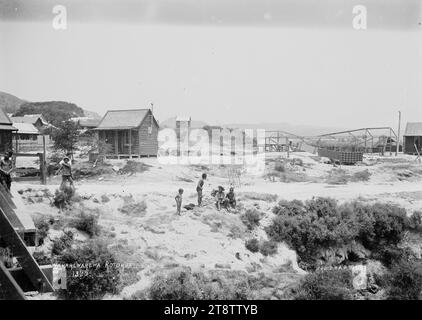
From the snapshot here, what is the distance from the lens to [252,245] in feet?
31.5

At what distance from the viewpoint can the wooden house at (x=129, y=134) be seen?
13.2 metres

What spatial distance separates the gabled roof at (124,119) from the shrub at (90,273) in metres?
5.79

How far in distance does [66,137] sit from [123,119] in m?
1.89

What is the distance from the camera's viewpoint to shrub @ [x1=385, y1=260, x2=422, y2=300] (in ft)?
29.7

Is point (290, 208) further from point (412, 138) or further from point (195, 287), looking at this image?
point (412, 138)

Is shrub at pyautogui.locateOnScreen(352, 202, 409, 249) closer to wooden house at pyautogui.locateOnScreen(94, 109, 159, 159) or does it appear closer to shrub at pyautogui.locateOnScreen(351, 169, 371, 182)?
shrub at pyautogui.locateOnScreen(351, 169, 371, 182)

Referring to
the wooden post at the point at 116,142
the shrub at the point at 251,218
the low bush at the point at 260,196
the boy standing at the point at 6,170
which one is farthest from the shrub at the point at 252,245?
the wooden post at the point at 116,142

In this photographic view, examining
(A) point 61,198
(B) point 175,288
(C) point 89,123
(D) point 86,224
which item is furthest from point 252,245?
(C) point 89,123

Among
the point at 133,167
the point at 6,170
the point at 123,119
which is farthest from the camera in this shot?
the point at 123,119

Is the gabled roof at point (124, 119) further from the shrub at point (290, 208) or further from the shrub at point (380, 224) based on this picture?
the shrub at point (380, 224)

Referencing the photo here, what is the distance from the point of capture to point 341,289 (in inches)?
321

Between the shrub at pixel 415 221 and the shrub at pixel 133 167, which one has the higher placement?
the shrub at pixel 133 167
